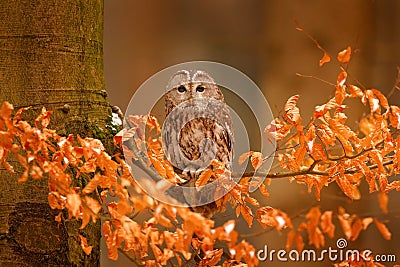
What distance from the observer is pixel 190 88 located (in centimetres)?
123

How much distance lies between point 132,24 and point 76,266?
1.06m

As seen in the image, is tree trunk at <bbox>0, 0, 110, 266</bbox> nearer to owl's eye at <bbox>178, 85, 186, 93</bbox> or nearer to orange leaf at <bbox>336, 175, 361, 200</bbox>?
owl's eye at <bbox>178, 85, 186, 93</bbox>

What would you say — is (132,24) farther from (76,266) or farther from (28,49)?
(76,266)

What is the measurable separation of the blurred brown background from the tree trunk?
0.83 metres

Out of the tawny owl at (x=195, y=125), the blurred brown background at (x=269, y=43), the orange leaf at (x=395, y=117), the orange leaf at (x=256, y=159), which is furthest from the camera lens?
the blurred brown background at (x=269, y=43)

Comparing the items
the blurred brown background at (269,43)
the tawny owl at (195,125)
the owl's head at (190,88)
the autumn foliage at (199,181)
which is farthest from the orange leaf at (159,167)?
the blurred brown background at (269,43)

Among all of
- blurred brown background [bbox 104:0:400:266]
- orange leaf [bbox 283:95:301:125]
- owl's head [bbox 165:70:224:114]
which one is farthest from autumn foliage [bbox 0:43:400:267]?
blurred brown background [bbox 104:0:400:266]

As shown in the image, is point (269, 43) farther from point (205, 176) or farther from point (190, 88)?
point (205, 176)

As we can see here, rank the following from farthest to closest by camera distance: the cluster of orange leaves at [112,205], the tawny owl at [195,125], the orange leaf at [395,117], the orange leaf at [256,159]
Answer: the tawny owl at [195,125], the orange leaf at [256,159], the orange leaf at [395,117], the cluster of orange leaves at [112,205]

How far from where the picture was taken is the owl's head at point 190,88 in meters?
1.23

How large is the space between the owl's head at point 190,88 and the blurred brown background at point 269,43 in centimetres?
70

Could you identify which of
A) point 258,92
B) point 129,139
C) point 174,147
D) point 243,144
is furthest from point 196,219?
point 258,92

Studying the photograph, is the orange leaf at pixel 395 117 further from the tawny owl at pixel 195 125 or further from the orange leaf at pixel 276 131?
the tawny owl at pixel 195 125

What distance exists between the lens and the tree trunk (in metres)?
1.06
